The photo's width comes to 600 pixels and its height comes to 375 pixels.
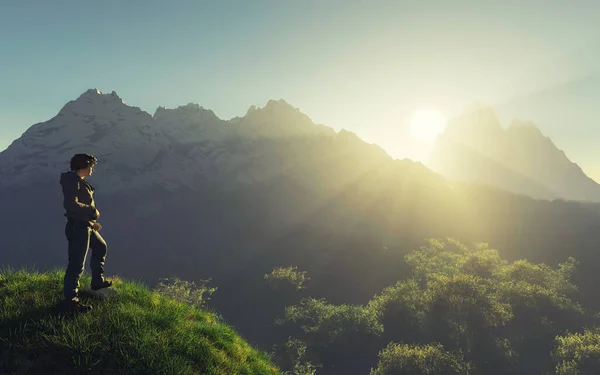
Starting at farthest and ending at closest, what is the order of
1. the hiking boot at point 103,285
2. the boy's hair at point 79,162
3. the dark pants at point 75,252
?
the hiking boot at point 103,285, the boy's hair at point 79,162, the dark pants at point 75,252

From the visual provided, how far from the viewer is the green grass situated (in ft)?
17.8

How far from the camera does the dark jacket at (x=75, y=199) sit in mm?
6566

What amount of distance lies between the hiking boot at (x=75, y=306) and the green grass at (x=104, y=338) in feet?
0.45

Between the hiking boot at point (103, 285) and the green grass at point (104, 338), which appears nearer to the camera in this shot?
the green grass at point (104, 338)

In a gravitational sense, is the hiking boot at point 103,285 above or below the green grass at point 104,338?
above

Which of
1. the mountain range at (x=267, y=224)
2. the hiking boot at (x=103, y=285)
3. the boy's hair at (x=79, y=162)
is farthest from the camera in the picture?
the mountain range at (x=267, y=224)

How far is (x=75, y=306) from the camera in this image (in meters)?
6.35

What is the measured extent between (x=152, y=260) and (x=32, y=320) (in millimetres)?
124542

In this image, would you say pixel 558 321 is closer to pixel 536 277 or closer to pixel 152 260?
pixel 536 277

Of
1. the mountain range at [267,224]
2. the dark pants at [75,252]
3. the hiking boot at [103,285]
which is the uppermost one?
the dark pants at [75,252]

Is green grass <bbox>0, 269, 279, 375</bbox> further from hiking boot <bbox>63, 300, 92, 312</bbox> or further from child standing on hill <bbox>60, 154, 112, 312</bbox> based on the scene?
child standing on hill <bbox>60, 154, 112, 312</bbox>

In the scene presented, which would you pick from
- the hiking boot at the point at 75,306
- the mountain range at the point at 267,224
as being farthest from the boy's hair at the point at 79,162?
the mountain range at the point at 267,224

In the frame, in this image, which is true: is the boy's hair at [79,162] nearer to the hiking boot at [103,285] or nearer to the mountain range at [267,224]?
the hiking boot at [103,285]

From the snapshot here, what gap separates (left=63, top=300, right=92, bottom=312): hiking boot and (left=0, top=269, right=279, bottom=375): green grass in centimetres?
14
